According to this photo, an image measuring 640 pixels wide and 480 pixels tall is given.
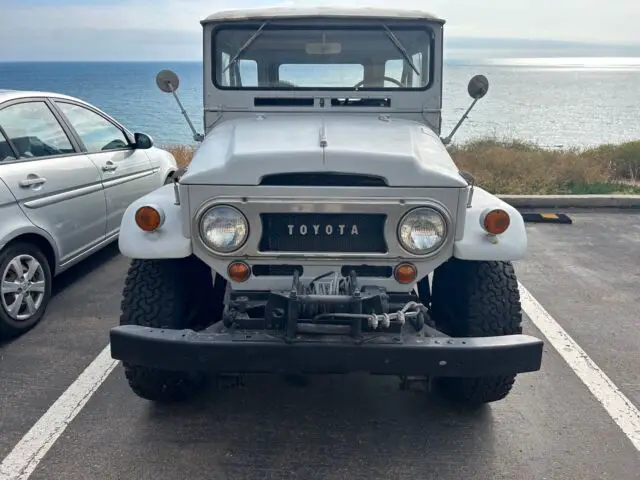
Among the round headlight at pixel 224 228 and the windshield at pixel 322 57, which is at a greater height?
the windshield at pixel 322 57

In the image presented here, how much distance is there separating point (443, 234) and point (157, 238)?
143cm

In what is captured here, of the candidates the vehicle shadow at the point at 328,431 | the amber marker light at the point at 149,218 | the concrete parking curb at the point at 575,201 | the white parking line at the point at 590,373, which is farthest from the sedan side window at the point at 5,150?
the concrete parking curb at the point at 575,201

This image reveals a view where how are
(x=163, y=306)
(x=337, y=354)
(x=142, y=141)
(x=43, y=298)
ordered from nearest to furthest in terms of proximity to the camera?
(x=337, y=354) < (x=163, y=306) < (x=43, y=298) < (x=142, y=141)

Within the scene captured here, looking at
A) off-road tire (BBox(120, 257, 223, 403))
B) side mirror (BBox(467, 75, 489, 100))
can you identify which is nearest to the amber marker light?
off-road tire (BBox(120, 257, 223, 403))

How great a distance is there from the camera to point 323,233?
3053 millimetres

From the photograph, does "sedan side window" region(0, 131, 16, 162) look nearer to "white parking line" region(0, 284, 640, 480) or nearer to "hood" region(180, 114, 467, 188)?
"white parking line" region(0, 284, 640, 480)

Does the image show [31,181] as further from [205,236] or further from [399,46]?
[399,46]

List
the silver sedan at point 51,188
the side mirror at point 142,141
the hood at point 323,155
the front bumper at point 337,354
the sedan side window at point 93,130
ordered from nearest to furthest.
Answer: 1. the front bumper at point 337,354
2. the hood at point 323,155
3. the silver sedan at point 51,188
4. the sedan side window at point 93,130
5. the side mirror at point 142,141

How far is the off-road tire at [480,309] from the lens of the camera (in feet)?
10.7

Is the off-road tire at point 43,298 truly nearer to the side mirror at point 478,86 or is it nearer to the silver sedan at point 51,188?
the silver sedan at point 51,188

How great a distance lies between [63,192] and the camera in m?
4.94

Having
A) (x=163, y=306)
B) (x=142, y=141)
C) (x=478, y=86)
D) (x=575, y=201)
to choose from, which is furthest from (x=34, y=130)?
(x=575, y=201)

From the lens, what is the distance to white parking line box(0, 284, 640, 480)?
3.08 m

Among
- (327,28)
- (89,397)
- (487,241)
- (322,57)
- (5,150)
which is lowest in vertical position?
(89,397)
